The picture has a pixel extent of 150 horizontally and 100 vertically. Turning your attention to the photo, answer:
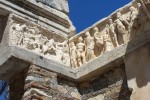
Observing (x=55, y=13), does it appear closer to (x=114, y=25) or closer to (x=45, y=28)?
(x=45, y=28)

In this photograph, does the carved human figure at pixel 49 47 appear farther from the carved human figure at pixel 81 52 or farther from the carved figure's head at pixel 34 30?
the carved human figure at pixel 81 52

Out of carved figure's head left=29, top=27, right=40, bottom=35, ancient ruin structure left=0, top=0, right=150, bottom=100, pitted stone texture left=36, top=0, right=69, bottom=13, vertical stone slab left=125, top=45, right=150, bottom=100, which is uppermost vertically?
pitted stone texture left=36, top=0, right=69, bottom=13

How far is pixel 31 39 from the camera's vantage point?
211 inches

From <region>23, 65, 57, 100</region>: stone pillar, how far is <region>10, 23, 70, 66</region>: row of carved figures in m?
0.38

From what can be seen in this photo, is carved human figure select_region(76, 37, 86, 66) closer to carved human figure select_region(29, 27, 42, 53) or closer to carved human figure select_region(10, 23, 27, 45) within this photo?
carved human figure select_region(29, 27, 42, 53)

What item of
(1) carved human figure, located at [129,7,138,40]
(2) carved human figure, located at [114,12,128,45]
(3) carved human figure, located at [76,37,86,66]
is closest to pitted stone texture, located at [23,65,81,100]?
(3) carved human figure, located at [76,37,86,66]

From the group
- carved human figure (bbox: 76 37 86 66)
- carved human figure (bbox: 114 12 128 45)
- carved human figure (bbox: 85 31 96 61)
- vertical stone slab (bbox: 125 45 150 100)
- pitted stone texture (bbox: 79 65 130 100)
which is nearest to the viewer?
vertical stone slab (bbox: 125 45 150 100)

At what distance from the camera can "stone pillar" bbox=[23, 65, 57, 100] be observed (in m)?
4.81

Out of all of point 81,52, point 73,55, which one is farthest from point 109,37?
point 73,55

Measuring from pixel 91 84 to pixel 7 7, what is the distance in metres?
1.70

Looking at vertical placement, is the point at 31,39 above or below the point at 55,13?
below

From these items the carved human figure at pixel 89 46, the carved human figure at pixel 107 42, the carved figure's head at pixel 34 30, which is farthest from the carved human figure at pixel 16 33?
the carved human figure at pixel 107 42

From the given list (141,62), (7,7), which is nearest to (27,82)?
(7,7)

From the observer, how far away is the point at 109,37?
5246mm
